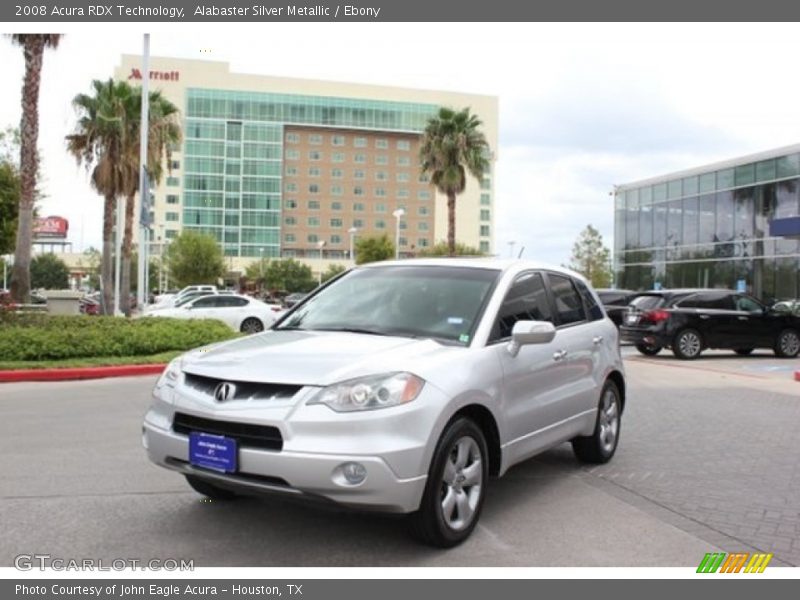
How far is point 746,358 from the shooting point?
17922mm

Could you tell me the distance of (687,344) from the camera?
16.9m

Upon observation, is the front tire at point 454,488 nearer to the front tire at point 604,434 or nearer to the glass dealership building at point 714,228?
the front tire at point 604,434

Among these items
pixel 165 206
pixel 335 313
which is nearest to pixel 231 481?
pixel 335 313

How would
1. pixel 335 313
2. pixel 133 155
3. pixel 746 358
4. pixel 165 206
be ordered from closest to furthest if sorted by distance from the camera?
pixel 335 313 < pixel 746 358 < pixel 133 155 < pixel 165 206

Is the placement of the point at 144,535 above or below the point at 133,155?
below

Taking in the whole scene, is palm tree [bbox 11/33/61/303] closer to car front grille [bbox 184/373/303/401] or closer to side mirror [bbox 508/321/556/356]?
car front grille [bbox 184/373/303/401]

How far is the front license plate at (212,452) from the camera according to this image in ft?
12.7

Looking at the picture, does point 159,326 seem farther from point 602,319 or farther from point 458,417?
point 458,417

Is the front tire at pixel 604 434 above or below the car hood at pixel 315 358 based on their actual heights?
below

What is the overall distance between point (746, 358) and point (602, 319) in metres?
13.2

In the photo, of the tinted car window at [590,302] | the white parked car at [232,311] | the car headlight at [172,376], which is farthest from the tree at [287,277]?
the car headlight at [172,376]

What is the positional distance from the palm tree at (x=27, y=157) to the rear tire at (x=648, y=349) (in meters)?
15.1

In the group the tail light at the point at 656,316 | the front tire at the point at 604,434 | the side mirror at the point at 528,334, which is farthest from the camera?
the tail light at the point at 656,316

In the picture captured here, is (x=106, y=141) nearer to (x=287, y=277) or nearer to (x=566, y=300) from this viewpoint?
(x=566, y=300)
